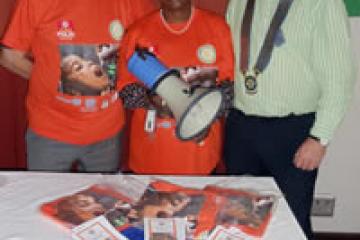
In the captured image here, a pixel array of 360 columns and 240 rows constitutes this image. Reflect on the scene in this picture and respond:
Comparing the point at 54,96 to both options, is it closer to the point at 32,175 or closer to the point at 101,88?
the point at 101,88

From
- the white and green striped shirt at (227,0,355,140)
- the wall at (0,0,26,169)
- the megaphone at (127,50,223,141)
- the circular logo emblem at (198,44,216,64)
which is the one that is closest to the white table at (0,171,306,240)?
the megaphone at (127,50,223,141)

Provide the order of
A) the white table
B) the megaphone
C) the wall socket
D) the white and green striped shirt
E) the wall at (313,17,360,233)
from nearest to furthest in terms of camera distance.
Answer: the white table, the megaphone, the white and green striped shirt, the wall at (313,17,360,233), the wall socket

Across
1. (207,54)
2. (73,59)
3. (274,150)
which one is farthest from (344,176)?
(73,59)

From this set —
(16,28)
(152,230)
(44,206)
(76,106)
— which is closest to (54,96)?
(76,106)

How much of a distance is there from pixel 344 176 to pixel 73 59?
1.22m

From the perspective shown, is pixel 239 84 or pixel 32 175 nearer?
pixel 32 175

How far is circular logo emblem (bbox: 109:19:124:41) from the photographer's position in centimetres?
169

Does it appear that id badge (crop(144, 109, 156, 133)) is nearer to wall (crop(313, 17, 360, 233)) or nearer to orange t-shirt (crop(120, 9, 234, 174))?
orange t-shirt (crop(120, 9, 234, 174))

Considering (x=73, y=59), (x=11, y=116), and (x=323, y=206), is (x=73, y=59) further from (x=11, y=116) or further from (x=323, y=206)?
(x=323, y=206)

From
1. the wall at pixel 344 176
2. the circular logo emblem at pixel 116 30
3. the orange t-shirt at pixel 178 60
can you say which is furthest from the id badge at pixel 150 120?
the wall at pixel 344 176

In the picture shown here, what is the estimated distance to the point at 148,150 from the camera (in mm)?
1753

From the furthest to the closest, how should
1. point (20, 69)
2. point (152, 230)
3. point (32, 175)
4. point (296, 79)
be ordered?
point (20, 69) < point (296, 79) < point (32, 175) < point (152, 230)

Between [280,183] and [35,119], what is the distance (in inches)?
31.3

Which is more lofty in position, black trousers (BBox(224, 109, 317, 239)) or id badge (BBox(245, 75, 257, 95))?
id badge (BBox(245, 75, 257, 95))
